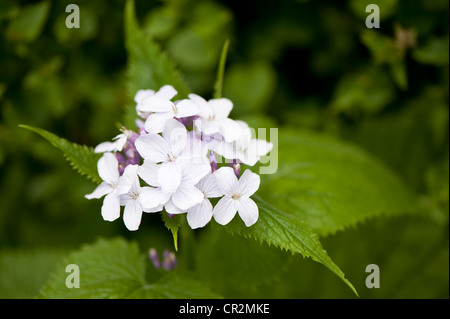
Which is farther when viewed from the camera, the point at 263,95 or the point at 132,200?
the point at 263,95

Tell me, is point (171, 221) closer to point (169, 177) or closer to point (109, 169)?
point (169, 177)

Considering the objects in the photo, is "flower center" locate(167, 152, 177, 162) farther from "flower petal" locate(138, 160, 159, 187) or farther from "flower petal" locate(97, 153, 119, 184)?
"flower petal" locate(97, 153, 119, 184)

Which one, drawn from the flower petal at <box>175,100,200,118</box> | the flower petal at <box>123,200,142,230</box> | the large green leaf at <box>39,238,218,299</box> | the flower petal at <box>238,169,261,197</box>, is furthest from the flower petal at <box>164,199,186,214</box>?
the large green leaf at <box>39,238,218,299</box>

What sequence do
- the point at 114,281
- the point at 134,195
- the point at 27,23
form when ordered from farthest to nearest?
the point at 27,23
the point at 114,281
the point at 134,195

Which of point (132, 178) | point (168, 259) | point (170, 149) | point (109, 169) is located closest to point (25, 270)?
point (168, 259)

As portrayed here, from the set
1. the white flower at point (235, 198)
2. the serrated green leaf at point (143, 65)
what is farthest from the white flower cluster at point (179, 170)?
the serrated green leaf at point (143, 65)

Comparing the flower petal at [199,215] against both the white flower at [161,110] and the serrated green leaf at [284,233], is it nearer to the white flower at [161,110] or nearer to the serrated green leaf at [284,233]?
the serrated green leaf at [284,233]

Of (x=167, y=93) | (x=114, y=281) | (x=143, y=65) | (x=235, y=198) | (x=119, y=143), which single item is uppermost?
(x=143, y=65)
